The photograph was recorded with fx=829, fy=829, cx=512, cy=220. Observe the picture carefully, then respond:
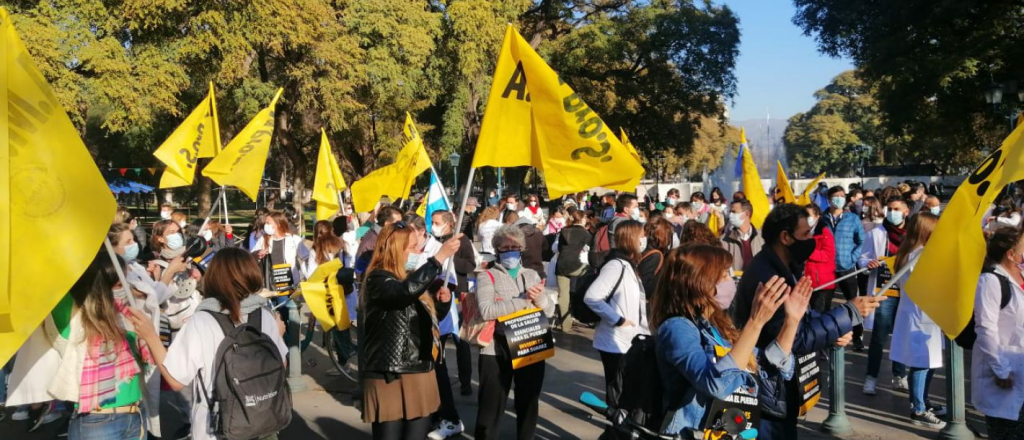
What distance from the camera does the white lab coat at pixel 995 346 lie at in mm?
4367

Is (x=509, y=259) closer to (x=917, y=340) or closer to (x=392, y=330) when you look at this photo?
(x=392, y=330)

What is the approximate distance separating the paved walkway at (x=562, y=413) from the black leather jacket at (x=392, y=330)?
194cm

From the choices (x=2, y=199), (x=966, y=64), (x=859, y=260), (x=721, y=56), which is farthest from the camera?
(x=721, y=56)

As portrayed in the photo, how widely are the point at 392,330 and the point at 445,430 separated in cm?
194

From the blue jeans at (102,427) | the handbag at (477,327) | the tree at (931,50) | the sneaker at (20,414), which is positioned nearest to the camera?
the blue jeans at (102,427)

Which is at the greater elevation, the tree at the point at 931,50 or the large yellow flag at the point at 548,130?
the tree at the point at 931,50

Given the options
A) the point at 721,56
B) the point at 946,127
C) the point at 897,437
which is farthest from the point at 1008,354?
the point at 721,56

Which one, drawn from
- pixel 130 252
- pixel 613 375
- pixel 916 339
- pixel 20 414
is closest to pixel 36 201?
pixel 130 252

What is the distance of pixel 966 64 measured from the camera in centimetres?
2311

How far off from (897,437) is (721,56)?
104 feet

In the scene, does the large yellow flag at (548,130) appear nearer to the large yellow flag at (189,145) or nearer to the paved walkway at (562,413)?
the paved walkway at (562,413)

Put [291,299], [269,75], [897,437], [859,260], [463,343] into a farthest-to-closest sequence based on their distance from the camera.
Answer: [269,75] < [859,260] < [291,299] < [463,343] < [897,437]

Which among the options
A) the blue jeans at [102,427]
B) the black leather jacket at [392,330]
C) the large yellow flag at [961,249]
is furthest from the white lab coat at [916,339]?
the blue jeans at [102,427]

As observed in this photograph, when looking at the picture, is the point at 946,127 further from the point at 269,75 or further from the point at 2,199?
the point at 2,199
